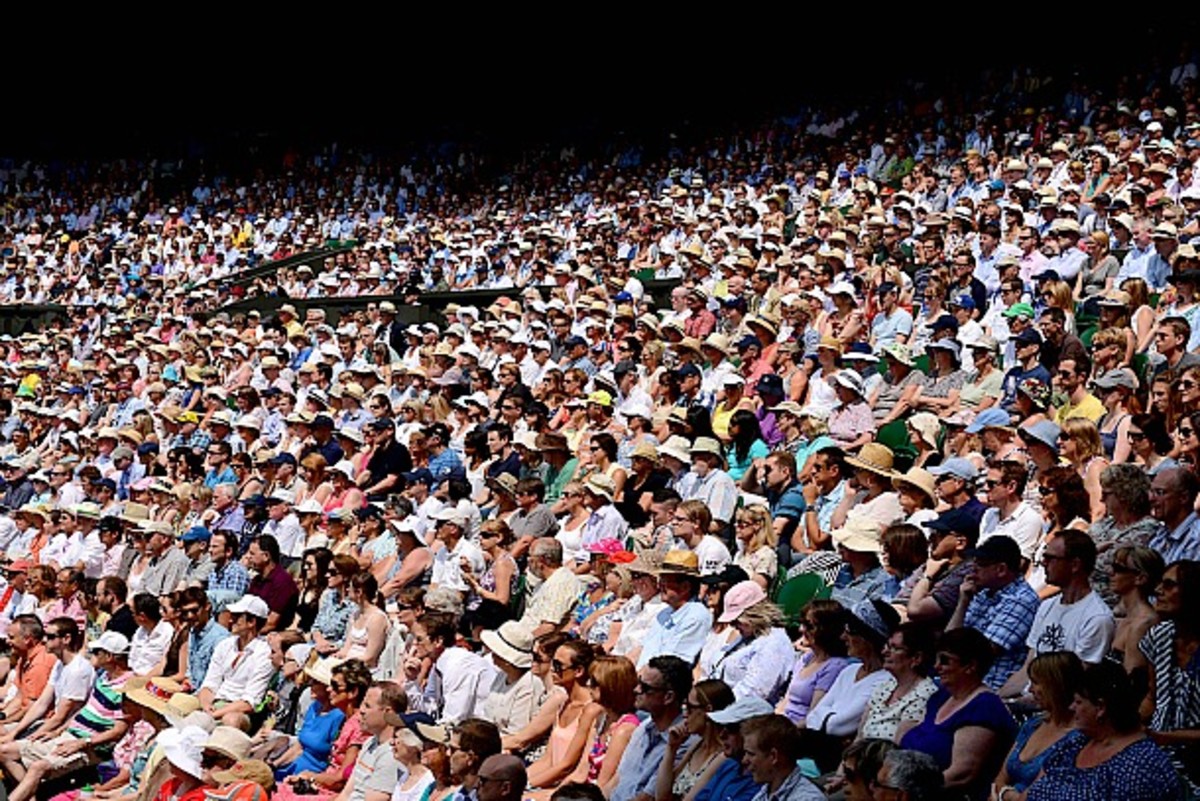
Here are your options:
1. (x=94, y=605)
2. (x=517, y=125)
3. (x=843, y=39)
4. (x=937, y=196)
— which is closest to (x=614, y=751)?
(x=94, y=605)

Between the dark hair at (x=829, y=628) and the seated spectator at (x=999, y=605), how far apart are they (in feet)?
1.49

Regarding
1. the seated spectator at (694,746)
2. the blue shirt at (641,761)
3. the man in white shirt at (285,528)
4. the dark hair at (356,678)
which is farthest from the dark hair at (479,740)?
the man in white shirt at (285,528)

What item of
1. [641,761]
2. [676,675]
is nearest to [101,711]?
[641,761]

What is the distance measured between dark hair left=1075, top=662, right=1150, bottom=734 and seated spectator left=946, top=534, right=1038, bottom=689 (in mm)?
1314

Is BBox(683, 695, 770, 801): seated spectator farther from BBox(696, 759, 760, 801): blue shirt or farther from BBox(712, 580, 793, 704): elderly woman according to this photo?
BBox(712, 580, 793, 704): elderly woman

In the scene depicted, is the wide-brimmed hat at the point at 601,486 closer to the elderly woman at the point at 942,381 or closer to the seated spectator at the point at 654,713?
the elderly woman at the point at 942,381

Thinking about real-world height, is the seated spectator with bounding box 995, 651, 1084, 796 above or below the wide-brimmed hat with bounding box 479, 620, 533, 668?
above

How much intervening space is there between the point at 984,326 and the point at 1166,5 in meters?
16.7

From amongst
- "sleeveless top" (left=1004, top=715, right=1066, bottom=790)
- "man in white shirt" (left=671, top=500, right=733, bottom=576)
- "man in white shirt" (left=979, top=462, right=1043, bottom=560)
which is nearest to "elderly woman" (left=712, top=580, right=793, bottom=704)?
"man in white shirt" (left=671, top=500, right=733, bottom=576)

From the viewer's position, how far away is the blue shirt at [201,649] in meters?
9.99

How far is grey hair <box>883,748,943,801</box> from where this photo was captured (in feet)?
16.6

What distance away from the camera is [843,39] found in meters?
31.0

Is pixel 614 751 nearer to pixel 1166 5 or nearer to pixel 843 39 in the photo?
pixel 1166 5

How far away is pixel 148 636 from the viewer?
10.4 m
